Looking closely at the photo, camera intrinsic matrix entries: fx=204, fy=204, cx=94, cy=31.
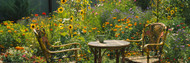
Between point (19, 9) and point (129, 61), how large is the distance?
5874mm

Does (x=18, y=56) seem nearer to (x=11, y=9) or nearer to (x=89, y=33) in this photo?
(x=89, y=33)

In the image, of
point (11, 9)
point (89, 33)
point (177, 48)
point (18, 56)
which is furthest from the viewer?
point (11, 9)

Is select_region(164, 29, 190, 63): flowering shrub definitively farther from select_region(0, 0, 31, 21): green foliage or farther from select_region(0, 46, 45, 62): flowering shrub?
select_region(0, 0, 31, 21): green foliage

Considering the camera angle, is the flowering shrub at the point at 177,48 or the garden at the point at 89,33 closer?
the flowering shrub at the point at 177,48

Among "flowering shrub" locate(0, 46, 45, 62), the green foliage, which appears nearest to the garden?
"flowering shrub" locate(0, 46, 45, 62)

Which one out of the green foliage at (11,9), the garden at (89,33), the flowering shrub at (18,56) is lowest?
the flowering shrub at (18,56)

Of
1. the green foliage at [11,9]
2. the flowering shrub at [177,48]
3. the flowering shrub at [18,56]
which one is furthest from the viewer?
the green foliage at [11,9]

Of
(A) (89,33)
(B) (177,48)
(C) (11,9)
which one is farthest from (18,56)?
(C) (11,9)

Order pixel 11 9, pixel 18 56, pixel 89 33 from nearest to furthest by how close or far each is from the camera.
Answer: pixel 18 56
pixel 89 33
pixel 11 9

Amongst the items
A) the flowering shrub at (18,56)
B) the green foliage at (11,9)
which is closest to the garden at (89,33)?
the flowering shrub at (18,56)

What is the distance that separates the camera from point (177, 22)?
209 inches

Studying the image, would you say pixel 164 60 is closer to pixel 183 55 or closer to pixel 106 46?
pixel 183 55

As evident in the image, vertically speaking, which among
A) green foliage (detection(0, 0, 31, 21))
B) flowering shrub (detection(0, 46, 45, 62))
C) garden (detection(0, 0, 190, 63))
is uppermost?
green foliage (detection(0, 0, 31, 21))

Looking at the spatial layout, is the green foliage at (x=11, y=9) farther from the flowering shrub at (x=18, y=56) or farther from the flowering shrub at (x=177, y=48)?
the flowering shrub at (x=177, y=48)
